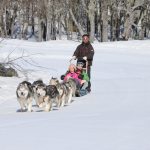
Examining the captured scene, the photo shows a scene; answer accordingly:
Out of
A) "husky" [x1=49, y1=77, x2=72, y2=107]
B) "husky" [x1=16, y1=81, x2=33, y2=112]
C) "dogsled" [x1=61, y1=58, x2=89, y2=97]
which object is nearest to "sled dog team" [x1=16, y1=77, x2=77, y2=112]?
"husky" [x1=16, y1=81, x2=33, y2=112]

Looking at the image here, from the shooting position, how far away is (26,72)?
910 inches

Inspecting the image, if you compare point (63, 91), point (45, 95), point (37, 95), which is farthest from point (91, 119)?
point (63, 91)

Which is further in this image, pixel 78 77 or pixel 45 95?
pixel 78 77

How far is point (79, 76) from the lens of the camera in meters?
17.3

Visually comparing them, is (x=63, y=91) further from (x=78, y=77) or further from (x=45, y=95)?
(x=78, y=77)

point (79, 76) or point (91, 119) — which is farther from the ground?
point (79, 76)

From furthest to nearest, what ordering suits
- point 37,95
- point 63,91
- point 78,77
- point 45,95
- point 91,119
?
point 78,77 → point 63,91 → point 37,95 → point 45,95 → point 91,119

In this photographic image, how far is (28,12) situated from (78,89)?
157 ft

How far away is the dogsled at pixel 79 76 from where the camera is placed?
Result: 16.8 metres

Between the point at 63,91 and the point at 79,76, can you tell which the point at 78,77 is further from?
the point at 63,91

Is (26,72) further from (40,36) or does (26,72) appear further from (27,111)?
(40,36)

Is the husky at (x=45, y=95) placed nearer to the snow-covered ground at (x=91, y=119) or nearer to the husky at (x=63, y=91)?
the snow-covered ground at (x=91, y=119)

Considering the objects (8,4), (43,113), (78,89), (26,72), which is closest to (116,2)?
(8,4)

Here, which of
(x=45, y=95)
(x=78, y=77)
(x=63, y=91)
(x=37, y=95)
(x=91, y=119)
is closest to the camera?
(x=91, y=119)
